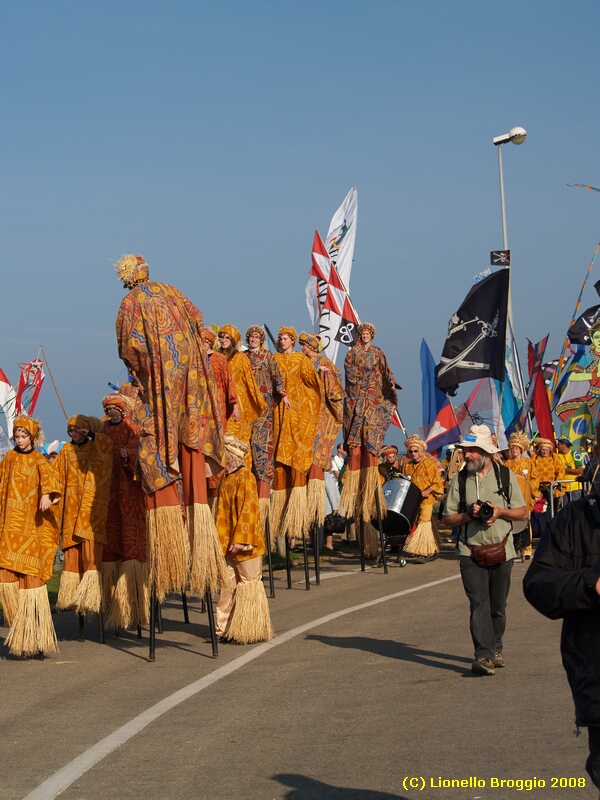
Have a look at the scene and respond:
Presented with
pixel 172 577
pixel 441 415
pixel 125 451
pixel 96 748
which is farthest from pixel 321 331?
pixel 96 748

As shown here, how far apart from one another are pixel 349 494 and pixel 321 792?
33.3 feet

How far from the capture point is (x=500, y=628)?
8547mm

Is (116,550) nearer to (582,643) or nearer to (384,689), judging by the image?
(384,689)

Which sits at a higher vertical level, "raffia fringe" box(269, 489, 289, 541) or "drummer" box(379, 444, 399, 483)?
"drummer" box(379, 444, 399, 483)

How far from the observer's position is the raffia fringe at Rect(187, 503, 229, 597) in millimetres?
9016

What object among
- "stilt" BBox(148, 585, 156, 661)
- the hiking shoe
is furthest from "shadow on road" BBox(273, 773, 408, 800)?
"stilt" BBox(148, 585, 156, 661)

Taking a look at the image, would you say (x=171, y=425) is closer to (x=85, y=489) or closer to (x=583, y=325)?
(x=85, y=489)

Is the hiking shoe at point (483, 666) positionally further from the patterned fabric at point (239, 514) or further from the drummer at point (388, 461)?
the drummer at point (388, 461)

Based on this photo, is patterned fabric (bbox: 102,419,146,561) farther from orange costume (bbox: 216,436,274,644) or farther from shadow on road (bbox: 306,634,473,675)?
shadow on road (bbox: 306,634,473,675)

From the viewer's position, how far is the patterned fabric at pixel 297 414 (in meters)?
14.0

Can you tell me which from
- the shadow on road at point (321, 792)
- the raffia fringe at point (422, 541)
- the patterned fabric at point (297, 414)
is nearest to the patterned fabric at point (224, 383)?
the patterned fabric at point (297, 414)

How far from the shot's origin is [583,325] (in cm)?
2286

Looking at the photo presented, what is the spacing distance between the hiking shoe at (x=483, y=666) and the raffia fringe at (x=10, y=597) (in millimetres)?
3870

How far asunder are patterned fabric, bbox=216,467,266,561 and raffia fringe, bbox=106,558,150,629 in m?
1.04
